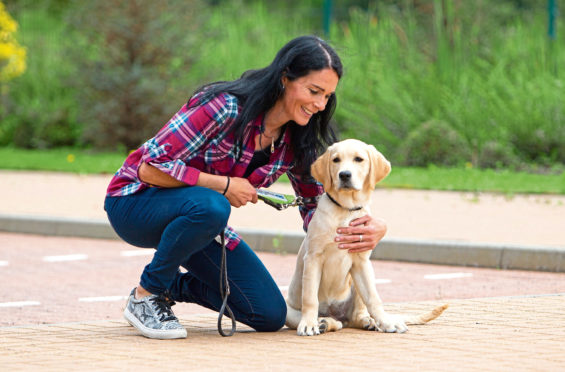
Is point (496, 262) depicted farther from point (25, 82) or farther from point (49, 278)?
point (25, 82)

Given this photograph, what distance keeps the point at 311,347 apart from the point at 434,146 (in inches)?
456

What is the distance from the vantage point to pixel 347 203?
5.32 metres

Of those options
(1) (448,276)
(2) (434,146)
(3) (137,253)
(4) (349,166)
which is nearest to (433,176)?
(2) (434,146)

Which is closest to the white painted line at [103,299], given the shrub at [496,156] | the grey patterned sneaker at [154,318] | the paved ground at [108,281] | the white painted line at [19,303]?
the paved ground at [108,281]

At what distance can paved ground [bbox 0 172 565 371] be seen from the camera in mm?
4605

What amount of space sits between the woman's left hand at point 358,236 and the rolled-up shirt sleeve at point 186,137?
828 millimetres

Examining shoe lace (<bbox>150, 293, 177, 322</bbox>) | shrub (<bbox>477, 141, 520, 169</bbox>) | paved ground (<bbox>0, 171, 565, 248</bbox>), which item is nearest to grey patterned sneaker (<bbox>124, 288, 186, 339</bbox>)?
shoe lace (<bbox>150, 293, 177, 322</bbox>)

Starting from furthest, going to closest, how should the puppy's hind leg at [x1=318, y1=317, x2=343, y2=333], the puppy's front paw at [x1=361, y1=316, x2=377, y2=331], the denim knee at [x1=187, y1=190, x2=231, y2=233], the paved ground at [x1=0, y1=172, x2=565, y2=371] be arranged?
1. the puppy's front paw at [x1=361, y1=316, x2=377, y2=331]
2. the puppy's hind leg at [x1=318, y1=317, x2=343, y2=333]
3. the denim knee at [x1=187, y1=190, x2=231, y2=233]
4. the paved ground at [x1=0, y1=172, x2=565, y2=371]

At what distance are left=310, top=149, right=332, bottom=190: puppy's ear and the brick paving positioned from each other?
0.83 metres

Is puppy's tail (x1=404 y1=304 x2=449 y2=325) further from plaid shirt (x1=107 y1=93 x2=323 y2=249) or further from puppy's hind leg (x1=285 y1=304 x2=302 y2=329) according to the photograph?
plaid shirt (x1=107 y1=93 x2=323 y2=249)

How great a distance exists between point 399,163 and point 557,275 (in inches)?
331

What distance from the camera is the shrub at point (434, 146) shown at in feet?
52.4

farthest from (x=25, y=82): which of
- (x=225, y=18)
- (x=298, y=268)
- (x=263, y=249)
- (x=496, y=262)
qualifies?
(x=298, y=268)

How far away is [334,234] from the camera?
17.3ft
